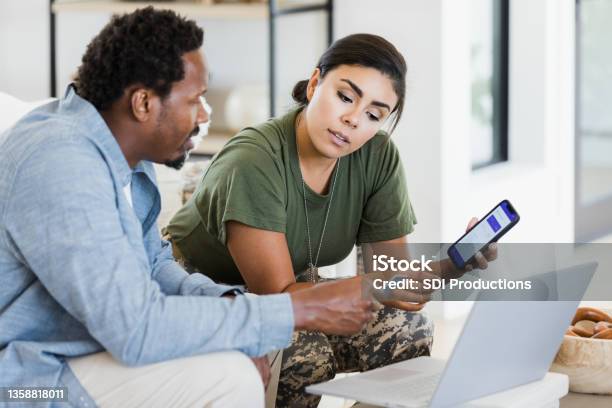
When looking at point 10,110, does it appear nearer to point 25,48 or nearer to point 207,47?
point 207,47

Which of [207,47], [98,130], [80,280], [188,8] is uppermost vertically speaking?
[188,8]

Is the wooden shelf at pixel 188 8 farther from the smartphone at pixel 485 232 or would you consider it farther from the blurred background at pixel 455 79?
the smartphone at pixel 485 232

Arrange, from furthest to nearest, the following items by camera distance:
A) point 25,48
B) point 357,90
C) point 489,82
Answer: point 489,82 < point 25,48 < point 357,90

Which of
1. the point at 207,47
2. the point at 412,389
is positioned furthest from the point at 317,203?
the point at 207,47

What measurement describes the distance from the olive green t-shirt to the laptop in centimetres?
49

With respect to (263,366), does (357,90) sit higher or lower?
higher

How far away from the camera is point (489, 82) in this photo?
462 cm

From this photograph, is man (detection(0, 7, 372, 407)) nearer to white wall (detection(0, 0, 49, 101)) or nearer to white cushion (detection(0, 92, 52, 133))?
white cushion (detection(0, 92, 52, 133))

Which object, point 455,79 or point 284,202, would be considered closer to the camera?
point 284,202

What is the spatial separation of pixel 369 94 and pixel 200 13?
181 cm

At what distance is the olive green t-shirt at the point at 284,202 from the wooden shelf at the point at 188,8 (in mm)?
1493

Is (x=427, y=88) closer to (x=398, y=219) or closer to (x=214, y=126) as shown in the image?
(x=214, y=126)

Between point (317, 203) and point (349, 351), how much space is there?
33 centimetres

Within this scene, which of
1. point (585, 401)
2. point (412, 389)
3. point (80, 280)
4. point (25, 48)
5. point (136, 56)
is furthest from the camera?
point (25, 48)
